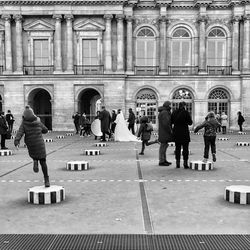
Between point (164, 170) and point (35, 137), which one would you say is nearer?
point (35, 137)

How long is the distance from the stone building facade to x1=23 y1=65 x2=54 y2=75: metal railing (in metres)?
0.11

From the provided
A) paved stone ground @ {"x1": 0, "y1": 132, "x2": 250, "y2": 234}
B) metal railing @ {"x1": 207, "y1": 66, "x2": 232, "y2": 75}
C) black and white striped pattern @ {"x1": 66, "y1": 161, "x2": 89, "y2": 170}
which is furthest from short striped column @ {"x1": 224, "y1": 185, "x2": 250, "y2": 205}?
metal railing @ {"x1": 207, "y1": 66, "x2": 232, "y2": 75}

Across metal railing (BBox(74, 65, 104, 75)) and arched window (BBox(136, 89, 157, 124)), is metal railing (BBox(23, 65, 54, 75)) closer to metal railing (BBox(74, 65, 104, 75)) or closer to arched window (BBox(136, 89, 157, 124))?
metal railing (BBox(74, 65, 104, 75))

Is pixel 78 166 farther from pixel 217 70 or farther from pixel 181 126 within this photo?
pixel 217 70

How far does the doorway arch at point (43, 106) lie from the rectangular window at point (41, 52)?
3.30 m

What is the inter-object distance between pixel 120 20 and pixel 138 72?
583cm

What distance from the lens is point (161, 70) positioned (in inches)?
1649

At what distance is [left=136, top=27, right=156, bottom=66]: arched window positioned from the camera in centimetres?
4209

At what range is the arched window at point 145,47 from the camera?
42094mm

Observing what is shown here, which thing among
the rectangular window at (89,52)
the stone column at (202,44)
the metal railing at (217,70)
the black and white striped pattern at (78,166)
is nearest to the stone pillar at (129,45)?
the rectangular window at (89,52)

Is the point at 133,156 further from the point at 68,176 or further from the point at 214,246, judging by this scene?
the point at 214,246

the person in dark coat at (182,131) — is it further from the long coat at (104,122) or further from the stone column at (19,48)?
the stone column at (19,48)

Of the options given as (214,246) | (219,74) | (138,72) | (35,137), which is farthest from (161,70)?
(214,246)

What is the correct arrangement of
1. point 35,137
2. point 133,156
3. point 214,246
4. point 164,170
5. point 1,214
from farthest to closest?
1. point 133,156
2. point 164,170
3. point 35,137
4. point 1,214
5. point 214,246
